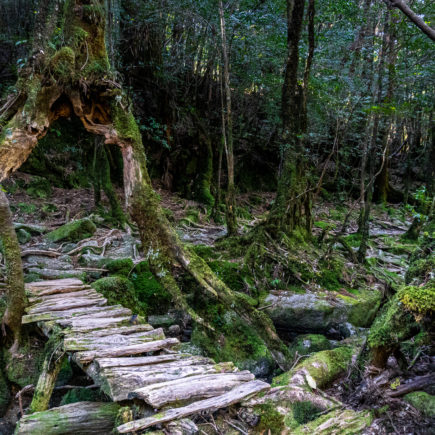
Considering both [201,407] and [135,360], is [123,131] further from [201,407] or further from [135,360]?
[201,407]

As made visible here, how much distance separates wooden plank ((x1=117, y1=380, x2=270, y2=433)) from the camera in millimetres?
2203

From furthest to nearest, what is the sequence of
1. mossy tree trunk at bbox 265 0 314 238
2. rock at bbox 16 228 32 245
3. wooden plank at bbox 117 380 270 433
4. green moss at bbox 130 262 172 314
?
mossy tree trunk at bbox 265 0 314 238
rock at bbox 16 228 32 245
green moss at bbox 130 262 172 314
wooden plank at bbox 117 380 270 433

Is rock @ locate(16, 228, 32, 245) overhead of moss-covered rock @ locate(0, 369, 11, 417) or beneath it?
overhead

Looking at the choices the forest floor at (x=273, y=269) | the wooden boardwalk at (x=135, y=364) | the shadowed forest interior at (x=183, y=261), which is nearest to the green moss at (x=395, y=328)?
the shadowed forest interior at (x=183, y=261)

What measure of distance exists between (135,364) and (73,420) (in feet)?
2.61

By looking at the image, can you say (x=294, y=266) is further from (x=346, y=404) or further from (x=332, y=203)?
(x=332, y=203)

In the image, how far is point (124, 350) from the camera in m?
3.26

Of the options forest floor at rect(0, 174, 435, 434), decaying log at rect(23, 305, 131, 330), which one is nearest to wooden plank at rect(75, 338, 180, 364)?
decaying log at rect(23, 305, 131, 330)

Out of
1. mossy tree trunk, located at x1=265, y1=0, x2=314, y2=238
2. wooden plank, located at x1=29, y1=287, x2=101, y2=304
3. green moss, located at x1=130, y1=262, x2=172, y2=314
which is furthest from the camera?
mossy tree trunk, located at x1=265, y1=0, x2=314, y2=238

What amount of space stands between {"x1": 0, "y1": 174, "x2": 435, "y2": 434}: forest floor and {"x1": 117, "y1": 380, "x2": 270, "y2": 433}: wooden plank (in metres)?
0.15

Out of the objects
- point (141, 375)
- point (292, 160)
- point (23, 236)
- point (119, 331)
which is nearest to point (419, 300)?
point (141, 375)

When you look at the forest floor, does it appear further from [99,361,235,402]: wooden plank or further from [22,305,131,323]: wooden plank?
[22,305,131,323]: wooden plank

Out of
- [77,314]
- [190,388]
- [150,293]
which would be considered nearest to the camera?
[190,388]

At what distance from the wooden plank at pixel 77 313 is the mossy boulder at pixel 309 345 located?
2704 millimetres
